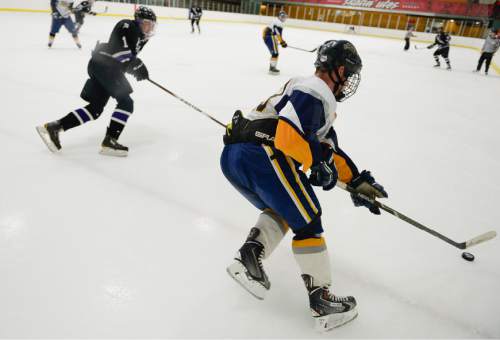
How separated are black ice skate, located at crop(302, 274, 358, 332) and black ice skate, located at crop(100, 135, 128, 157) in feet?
5.51

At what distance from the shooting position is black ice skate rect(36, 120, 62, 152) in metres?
2.29

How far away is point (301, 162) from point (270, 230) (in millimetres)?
325

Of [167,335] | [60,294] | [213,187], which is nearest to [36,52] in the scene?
[213,187]

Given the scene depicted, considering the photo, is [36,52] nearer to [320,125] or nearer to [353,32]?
[320,125]

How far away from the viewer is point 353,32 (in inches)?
714

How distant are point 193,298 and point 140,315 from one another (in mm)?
197

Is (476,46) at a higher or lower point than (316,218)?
higher

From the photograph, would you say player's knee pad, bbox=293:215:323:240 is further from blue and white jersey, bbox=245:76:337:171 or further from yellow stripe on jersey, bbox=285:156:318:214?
blue and white jersey, bbox=245:76:337:171

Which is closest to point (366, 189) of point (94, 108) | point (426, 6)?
point (94, 108)

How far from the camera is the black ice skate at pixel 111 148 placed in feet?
7.70

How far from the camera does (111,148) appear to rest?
2.35 meters

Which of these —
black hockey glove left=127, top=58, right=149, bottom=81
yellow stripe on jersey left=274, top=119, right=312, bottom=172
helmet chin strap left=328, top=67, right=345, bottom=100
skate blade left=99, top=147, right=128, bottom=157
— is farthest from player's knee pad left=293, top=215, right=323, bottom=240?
black hockey glove left=127, top=58, right=149, bottom=81

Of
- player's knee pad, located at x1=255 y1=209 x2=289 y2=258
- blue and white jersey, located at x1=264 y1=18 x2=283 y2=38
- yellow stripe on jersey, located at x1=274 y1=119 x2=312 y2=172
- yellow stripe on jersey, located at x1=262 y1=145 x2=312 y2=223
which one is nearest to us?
yellow stripe on jersey, located at x1=274 y1=119 x2=312 y2=172

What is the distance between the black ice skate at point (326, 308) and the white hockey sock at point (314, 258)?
0.09 feet
